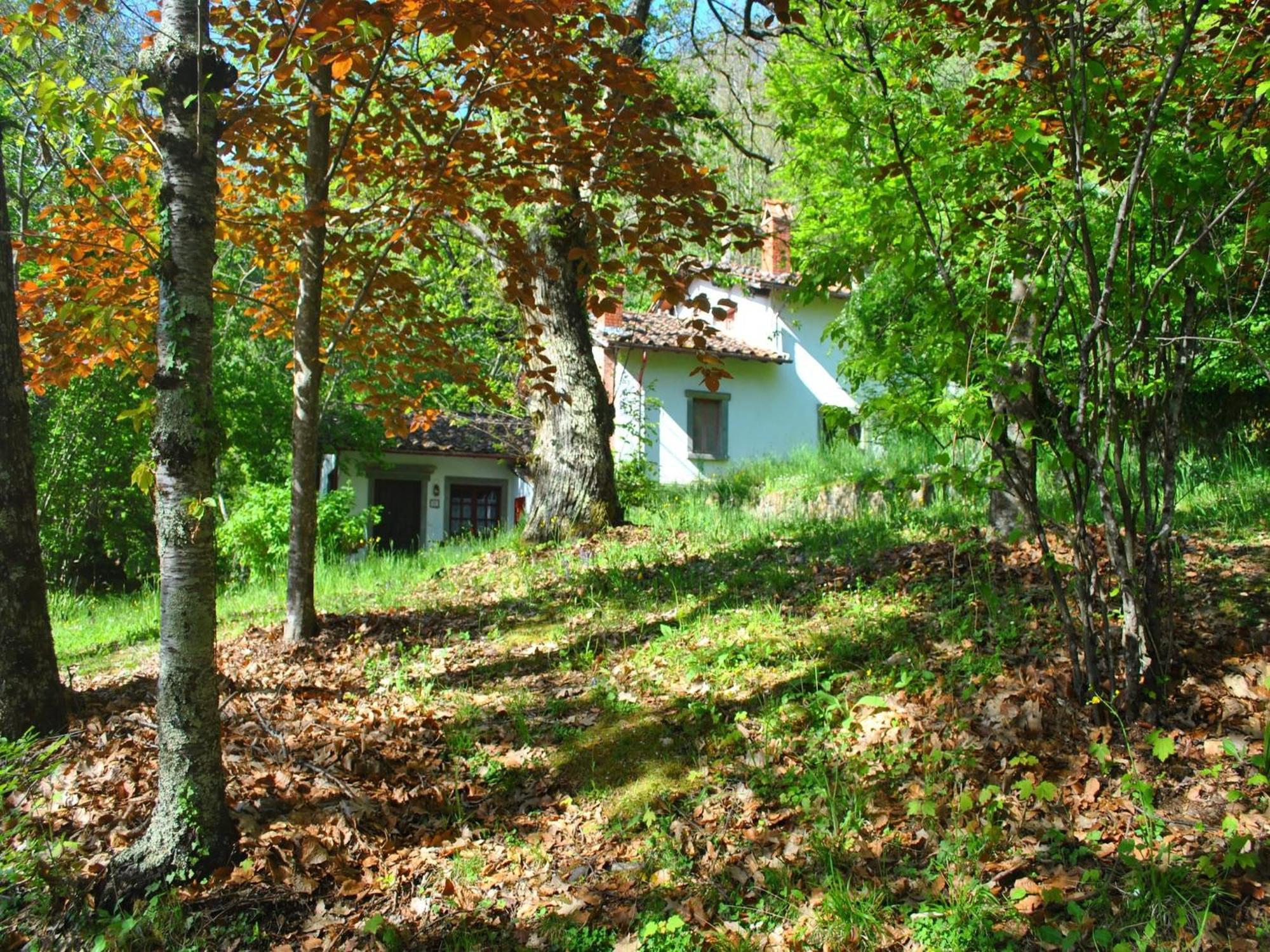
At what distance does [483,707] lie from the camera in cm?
495

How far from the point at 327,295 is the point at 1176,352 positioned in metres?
6.13

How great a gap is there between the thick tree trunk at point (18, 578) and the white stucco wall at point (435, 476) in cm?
1666

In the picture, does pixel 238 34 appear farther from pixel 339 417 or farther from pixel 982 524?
pixel 339 417

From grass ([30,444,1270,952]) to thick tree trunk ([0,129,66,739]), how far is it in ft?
3.04

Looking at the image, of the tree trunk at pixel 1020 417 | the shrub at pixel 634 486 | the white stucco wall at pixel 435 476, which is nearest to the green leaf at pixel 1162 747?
the tree trunk at pixel 1020 417

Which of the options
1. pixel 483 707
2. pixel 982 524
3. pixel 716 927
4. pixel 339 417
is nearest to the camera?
pixel 716 927

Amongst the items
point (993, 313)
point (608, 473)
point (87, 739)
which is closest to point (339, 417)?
point (608, 473)

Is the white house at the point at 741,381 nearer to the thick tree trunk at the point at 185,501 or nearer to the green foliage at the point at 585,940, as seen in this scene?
the thick tree trunk at the point at 185,501

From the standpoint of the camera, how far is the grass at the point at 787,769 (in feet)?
9.75

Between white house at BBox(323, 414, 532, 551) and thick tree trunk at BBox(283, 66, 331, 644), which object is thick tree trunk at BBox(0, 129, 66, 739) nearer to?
thick tree trunk at BBox(283, 66, 331, 644)

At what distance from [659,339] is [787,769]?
1717 centimetres

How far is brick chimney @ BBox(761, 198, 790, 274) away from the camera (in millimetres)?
8992

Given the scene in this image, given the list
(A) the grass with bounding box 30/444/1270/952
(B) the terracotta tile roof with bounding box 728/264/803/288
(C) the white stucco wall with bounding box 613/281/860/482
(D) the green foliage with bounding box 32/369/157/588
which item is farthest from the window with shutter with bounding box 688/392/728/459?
(A) the grass with bounding box 30/444/1270/952

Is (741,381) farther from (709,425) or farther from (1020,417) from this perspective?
(1020,417)
